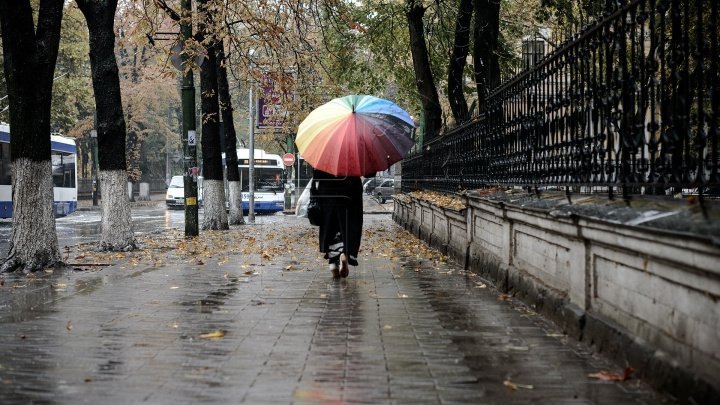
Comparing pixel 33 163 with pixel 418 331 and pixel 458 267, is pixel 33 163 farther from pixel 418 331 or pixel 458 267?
pixel 418 331

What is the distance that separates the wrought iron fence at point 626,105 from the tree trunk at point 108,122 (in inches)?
315

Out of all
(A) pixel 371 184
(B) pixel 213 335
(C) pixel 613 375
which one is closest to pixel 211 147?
(B) pixel 213 335

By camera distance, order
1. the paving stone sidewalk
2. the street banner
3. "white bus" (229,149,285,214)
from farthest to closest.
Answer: "white bus" (229,149,285,214) → the street banner → the paving stone sidewalk

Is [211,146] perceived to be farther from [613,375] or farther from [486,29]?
[613,375]

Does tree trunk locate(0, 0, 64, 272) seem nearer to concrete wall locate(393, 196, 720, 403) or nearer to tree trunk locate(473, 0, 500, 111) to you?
concrete wall locate(393, 196, 720, 403)

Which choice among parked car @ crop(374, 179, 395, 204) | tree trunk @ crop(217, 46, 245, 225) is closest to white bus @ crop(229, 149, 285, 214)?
tree trunk @ crop(217, 46, 245, 225)

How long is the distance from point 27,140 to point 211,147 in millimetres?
12604

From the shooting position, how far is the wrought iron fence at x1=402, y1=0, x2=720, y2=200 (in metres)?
5.99

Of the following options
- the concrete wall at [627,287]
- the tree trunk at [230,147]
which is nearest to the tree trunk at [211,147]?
the tree trunk at [230,147]

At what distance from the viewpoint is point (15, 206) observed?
44.3 ft

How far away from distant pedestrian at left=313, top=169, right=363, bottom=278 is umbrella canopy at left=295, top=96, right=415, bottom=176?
468mm

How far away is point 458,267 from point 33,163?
6437 mm

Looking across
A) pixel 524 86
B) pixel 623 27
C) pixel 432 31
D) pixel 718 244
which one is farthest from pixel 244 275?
pixel 432 31

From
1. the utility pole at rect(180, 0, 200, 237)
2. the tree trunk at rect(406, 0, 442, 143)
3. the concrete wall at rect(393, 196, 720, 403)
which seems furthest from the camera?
the tree trunk at rect(406, 0, 442, 143)
